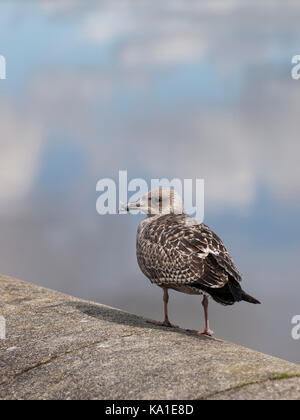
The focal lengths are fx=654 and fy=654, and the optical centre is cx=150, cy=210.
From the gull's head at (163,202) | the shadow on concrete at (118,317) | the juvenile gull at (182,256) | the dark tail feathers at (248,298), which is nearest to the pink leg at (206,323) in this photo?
the juvenile gull at (182,256)

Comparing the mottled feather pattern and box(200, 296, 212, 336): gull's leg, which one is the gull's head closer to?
the mottled feather pattern

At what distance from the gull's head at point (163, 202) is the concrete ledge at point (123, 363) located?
2162mm

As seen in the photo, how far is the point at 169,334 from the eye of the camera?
11.1 meters

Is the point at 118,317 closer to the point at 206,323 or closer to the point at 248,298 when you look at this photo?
the point at 206,323

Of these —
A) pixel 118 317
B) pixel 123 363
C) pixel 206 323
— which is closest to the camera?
pixel 123 363

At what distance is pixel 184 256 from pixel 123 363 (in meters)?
2.39

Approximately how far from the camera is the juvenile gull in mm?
10898

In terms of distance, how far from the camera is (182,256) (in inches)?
442

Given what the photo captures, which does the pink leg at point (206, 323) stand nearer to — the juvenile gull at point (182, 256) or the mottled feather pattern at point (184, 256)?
the juvenile gull at point (182, 256)

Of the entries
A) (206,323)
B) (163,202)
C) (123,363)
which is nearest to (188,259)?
(206,323)

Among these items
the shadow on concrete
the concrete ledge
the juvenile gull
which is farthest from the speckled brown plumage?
the concrete ledge

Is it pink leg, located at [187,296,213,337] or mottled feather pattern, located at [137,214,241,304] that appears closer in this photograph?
mottled feather pattern, located at [137,214,241,304]
